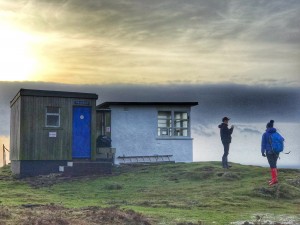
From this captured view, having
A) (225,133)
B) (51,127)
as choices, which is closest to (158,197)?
(225,133)

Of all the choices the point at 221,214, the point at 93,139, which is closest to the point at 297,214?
the point at 221,214

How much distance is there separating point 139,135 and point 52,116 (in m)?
6.67

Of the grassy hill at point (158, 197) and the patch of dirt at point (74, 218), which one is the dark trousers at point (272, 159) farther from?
the patch of dirt at point (74, 218)

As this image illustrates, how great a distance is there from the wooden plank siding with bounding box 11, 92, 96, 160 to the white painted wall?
177 inches

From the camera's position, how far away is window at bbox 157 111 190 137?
3797cm

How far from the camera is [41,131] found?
32375mm

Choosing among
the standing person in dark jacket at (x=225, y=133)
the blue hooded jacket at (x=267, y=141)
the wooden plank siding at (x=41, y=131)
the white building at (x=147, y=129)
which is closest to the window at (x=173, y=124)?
the white building at (x=147, y=129)

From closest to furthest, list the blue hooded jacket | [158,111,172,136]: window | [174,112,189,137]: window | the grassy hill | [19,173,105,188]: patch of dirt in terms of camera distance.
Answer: the grassy hill
the blue hooded jacket
[19,173,105,188]: patch of dirt
[158,111,172,136]: window
[174,112,189,137]: window

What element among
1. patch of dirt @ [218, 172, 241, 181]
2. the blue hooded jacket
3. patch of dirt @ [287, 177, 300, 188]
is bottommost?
patch of dirt @ [287, 177, 300, 188]

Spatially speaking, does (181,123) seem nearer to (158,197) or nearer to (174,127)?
(174,127)

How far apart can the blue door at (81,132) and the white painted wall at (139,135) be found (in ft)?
10.7

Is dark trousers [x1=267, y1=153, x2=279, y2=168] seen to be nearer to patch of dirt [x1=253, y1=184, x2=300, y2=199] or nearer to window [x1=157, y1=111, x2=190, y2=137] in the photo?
patch of dirt [x1=253, y1=184, x2=300, y2=199]

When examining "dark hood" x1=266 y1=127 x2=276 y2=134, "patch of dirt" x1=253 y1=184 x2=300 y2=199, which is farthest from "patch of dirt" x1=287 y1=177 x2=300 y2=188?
"dark hood" x1=266 y1=127 x2=276 y2=134

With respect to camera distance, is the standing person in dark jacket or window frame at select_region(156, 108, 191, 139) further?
window frame at select_region(156, 108, 191, 139)
